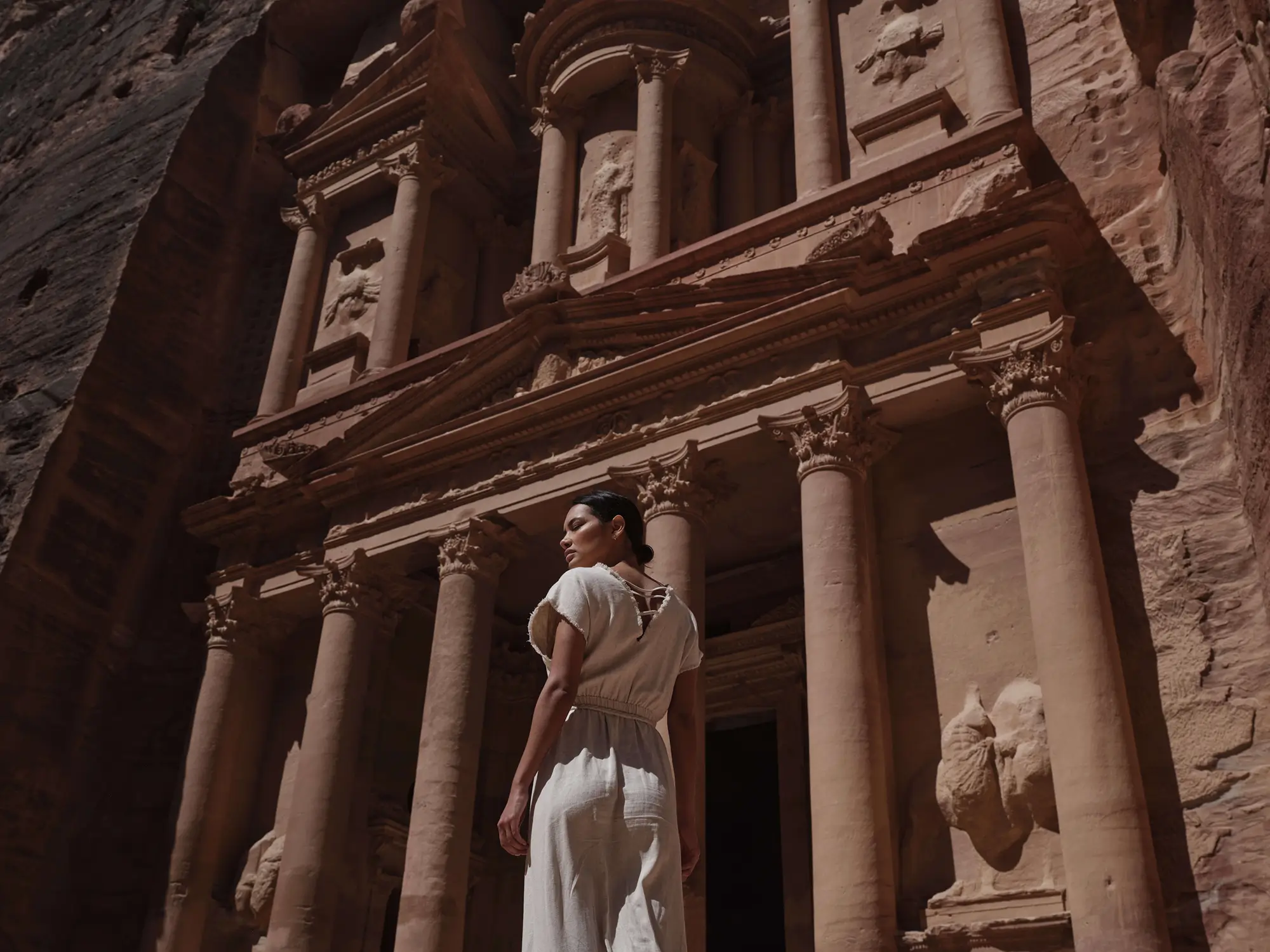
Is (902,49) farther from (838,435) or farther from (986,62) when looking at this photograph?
(838,435)

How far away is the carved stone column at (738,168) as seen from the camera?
16.6 metres

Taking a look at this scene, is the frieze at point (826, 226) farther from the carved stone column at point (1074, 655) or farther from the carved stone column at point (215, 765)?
the carved stone column at point (215, 765)

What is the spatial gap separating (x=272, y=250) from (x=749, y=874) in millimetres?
13496

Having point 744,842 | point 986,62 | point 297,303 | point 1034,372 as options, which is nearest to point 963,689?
point 1034,372

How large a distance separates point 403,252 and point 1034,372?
396 inches

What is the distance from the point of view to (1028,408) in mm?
10016

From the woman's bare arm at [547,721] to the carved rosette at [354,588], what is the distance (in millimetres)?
10457

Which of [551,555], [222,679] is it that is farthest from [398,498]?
[222,679]

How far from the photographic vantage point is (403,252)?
57.1 ft

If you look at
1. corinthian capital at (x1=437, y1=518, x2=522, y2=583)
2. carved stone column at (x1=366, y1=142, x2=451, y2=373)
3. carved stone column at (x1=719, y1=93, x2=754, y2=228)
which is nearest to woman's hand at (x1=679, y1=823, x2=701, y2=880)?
corinthian capital at (x1=437, y1=518, x2=522, y2=583)

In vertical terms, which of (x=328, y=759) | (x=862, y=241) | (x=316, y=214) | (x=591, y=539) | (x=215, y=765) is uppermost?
(x=316, y=214)

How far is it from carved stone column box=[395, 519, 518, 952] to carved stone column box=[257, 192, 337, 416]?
564 centimetres

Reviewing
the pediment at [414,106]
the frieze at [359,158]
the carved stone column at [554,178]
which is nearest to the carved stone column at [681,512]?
the carved stone column at [554,178]

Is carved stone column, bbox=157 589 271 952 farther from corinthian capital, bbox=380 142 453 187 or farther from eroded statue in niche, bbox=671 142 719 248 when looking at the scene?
eroded statue in niche, bbox=671 142 719 248
